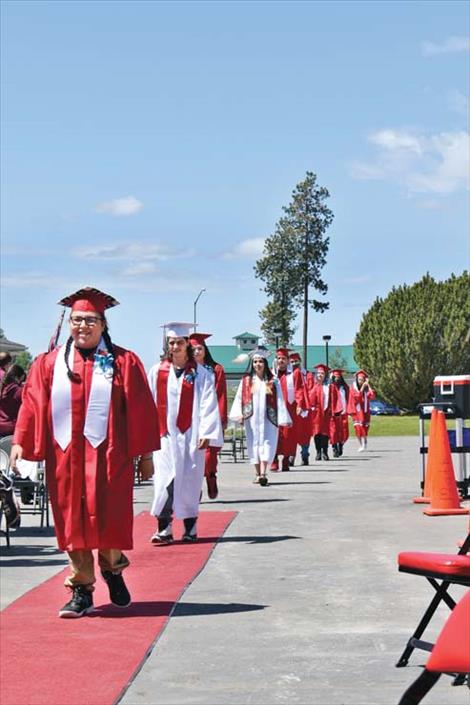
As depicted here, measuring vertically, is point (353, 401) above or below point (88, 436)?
above

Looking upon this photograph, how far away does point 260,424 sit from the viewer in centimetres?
2128

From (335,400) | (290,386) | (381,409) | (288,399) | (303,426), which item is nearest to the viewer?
(290,386)

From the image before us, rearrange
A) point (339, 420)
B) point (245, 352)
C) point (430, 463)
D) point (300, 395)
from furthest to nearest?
point (245, 352), point (339, 420), point (300, 395), point (430, 463)

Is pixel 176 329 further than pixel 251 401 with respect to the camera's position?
No

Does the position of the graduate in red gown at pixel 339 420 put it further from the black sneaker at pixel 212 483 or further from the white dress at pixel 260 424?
the black sneaker at pixel 212 483

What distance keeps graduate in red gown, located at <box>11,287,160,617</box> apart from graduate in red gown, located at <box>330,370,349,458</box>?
73.4ft

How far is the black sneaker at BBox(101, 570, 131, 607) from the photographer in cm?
904

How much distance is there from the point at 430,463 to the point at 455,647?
41.0 ft

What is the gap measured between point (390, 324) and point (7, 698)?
77343mm

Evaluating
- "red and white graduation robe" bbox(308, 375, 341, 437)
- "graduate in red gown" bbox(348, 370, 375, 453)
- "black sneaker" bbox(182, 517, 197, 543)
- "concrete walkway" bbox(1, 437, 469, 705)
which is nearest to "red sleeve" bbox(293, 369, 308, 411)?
"red and white graduation robe" bbox(308, 375, 341, 437)

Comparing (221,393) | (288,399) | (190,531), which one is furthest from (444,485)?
(288,399)

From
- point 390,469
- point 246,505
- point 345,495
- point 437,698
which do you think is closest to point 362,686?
point 437,698

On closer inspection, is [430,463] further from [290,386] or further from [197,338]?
[290,386]

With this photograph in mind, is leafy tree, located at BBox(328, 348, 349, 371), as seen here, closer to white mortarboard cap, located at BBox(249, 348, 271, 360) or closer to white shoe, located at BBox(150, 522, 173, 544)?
white mortarboard cap, located at BBox(249, 348, 271, 360)
